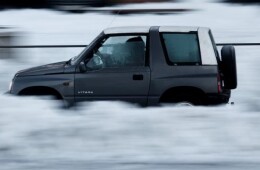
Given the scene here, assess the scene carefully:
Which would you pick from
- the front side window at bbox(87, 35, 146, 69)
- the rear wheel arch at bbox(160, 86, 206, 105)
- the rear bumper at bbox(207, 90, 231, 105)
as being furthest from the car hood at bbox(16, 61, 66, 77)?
the rear bumper at bbox(207, 90, 231, 105)

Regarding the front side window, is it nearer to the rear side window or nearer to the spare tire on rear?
the rear side window

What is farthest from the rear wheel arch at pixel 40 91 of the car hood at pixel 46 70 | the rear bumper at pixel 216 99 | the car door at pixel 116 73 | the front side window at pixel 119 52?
the rear bumper at pixel 216 99

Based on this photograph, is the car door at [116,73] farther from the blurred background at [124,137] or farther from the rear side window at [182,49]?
the blurred background at [124,137]

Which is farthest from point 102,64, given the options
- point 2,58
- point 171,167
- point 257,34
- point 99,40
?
point 257,34

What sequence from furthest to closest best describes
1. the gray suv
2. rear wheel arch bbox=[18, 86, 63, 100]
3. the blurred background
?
1. rear wheel arch bbox=[18, 86, 63, 100]
2. the gray suv
3. the blurred background

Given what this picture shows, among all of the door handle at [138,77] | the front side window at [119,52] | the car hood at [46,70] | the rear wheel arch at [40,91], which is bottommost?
the rear wheel arch at [40,91]

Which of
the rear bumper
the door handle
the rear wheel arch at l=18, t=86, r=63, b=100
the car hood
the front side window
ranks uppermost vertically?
the front side window

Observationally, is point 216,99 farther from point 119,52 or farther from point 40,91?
point 40,91

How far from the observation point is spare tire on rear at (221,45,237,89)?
9.26 m

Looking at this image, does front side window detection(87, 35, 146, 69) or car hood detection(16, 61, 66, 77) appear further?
car hood detection(16, 61, 66, 77)

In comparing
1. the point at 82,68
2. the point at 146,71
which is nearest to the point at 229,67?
the point at 146,71

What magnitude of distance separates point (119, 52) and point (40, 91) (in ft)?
3.96

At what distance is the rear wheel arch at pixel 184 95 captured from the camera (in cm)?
909

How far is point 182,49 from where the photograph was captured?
9117 millimetres
